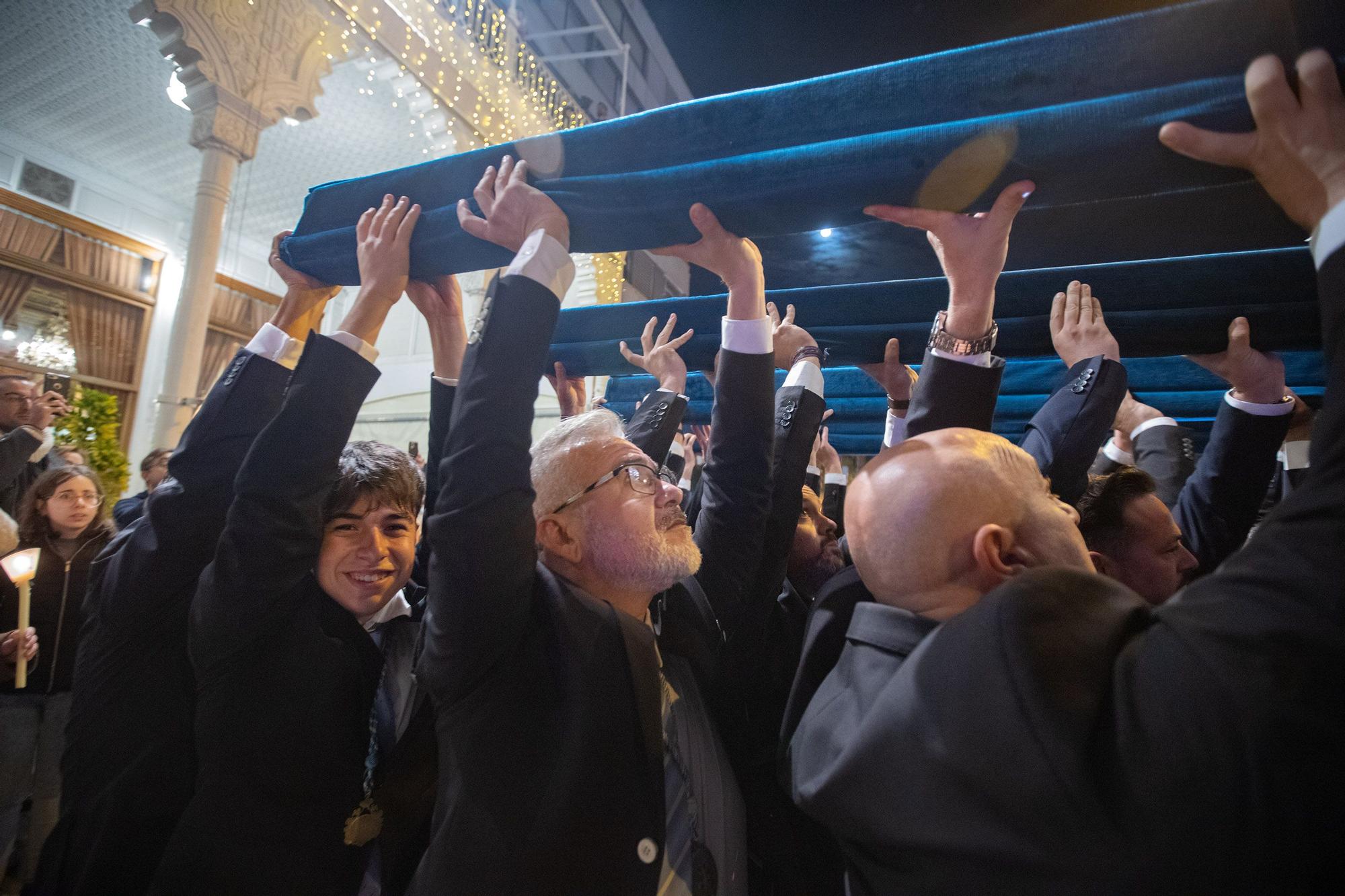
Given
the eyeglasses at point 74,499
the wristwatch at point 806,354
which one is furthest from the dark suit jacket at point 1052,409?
the eyeglasses at point 74,499

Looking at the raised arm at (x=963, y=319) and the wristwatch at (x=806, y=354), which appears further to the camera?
the wristwatch at (x=806, y=354)

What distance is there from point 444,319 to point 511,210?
0.47 metres

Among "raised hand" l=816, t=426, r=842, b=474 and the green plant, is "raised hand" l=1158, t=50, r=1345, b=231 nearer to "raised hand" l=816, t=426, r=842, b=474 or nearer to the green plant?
"raised hand" l=816, t=426, r=842, b=474

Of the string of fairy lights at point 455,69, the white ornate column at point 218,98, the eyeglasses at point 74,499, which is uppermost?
the string of fairy lights at point 455,69

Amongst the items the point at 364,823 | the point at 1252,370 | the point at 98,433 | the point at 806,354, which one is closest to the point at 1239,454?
the point at 1252,370

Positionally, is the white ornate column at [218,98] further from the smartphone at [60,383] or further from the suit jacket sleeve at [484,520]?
the suit jacket sleeve at [484,520]

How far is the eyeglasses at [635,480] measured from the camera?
1.43 meters

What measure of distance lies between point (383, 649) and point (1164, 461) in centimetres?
238

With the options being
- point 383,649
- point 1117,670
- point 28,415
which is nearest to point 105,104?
point 28,415

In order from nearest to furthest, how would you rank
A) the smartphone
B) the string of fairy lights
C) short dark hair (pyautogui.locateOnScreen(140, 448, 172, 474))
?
short dark hair (pyautogui.locateOnScreen(140, 448, 172, 474))
the string of fairy lights
the smartphone

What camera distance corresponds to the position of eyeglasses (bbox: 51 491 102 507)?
9.42ft

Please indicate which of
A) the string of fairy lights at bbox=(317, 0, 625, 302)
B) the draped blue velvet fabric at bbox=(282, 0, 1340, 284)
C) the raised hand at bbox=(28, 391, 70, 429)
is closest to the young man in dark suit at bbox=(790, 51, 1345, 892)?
the draped blue velvet fabric at bbox=(282, 0, 1340, 284)

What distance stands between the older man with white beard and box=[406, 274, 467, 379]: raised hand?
1.09 feet

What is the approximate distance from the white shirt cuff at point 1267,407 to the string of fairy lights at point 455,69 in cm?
507
